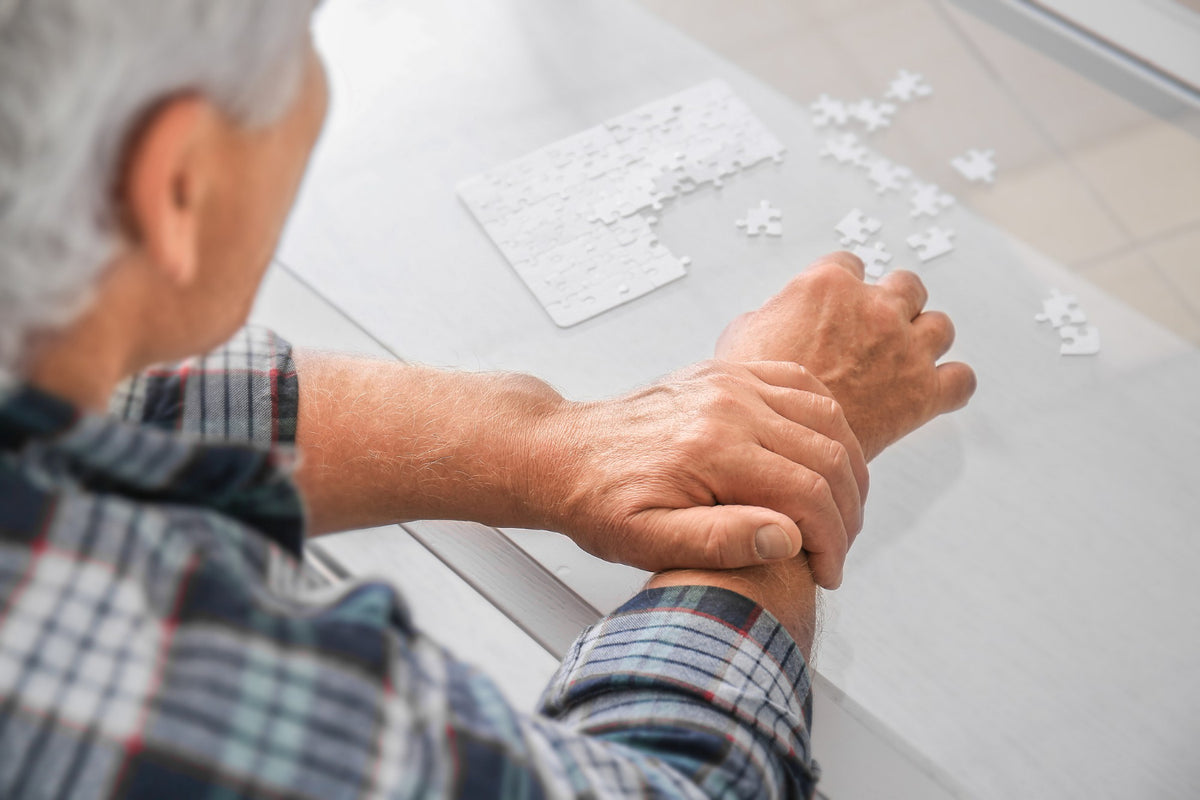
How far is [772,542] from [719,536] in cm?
5

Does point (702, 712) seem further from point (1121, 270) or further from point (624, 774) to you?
point (1121, 270)

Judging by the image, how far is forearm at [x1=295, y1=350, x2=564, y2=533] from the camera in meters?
1.02

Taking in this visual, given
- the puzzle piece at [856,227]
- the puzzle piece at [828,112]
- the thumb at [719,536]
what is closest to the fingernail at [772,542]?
Answer: the thumb at [719,536]

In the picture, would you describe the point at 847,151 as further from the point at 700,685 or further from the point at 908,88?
the point at 700,685

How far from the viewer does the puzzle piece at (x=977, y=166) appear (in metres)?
1.37

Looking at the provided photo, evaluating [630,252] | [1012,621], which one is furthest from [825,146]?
[1012,621]

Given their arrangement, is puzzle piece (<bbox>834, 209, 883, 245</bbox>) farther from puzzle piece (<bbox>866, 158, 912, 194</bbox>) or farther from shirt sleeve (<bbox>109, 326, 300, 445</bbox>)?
shirt sleeve (<bbox>109, 326, 300, 445</bbox>)

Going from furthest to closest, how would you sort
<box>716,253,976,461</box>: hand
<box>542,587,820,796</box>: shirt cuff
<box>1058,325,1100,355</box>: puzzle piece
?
<box>1058,325,1100,355</box>: puzzle piece
<box>716,253,976,461</box>: hand
<box>542,587,820,796</box>: shirt cuff

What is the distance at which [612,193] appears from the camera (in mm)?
1357

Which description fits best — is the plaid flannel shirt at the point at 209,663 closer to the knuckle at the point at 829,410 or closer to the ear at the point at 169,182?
the ear at the point at 169,182

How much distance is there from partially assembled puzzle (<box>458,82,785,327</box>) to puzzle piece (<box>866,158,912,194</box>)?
0.42 ft

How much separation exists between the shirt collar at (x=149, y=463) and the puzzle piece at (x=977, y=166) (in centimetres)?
107

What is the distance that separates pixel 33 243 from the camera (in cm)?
48

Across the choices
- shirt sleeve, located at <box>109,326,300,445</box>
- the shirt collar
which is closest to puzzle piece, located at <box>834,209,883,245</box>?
shirt sleeve, located at <box>109,326,300,445</box>
